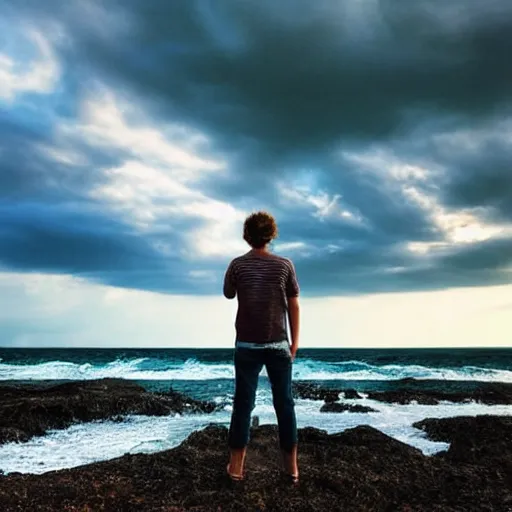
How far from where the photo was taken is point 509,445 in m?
8.52

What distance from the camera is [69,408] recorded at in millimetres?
14422

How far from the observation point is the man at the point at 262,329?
522 centimetres

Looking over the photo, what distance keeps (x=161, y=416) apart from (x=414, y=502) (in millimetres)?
11685

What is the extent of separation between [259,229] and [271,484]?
2.62 m

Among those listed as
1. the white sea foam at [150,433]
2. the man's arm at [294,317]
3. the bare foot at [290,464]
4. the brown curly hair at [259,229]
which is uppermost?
the brown curly hair at [259,229]

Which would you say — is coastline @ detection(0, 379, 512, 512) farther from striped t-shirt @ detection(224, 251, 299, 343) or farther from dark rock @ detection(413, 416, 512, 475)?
striped t-shirt @ detection(224, 251, 299, 343)

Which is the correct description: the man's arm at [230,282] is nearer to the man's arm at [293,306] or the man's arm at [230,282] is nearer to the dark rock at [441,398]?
the man's arm at [293,306]

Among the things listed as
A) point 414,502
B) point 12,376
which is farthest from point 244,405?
point 12,376

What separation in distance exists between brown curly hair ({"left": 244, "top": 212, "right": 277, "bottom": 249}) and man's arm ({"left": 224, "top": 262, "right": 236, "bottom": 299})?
0.34 metres

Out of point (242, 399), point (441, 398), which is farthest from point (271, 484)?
point (441, 398)

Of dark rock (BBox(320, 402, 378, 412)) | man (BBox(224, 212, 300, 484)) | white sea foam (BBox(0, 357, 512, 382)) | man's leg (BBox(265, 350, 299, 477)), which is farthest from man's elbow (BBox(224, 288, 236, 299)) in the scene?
white sea foam (BBox(0, 357, 512, 382))

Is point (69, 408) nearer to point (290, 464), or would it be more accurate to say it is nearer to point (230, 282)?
point (290, 464)

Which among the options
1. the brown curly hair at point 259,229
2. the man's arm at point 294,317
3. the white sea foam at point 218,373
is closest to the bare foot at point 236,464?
the man's arm at point 294,317

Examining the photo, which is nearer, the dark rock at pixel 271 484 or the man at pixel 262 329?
the dark rock at pixel 271 484
